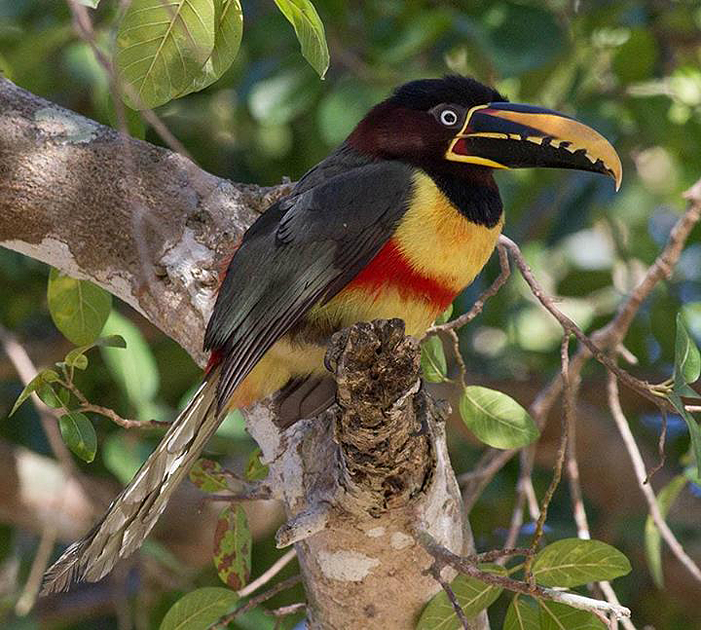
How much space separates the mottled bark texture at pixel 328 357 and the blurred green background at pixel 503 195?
101 centimetres

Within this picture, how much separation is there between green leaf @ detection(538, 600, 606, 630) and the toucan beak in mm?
983

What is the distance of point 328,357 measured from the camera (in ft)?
8.30


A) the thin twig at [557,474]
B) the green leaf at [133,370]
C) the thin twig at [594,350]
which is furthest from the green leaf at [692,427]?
the green leaf at [133,370]

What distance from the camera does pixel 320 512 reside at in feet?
8.21

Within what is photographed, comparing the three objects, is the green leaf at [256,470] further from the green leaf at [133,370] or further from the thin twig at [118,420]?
the green leaf at [133,370]

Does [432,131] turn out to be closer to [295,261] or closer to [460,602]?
[295,261]

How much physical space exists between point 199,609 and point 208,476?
11.8 inches

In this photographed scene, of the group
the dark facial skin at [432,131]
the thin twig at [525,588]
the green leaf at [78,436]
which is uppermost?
the dark facial skin at [432,131]

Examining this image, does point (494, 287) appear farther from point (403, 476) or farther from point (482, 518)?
point (482, 518)

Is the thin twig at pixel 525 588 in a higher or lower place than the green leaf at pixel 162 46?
lower

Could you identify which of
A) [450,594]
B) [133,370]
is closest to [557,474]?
[450,594]

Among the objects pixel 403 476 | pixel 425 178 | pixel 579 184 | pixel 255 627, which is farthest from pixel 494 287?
pixel 579 184

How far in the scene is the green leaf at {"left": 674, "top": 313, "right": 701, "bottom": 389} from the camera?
2582 millimetres

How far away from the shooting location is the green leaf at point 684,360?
2.58 meters
